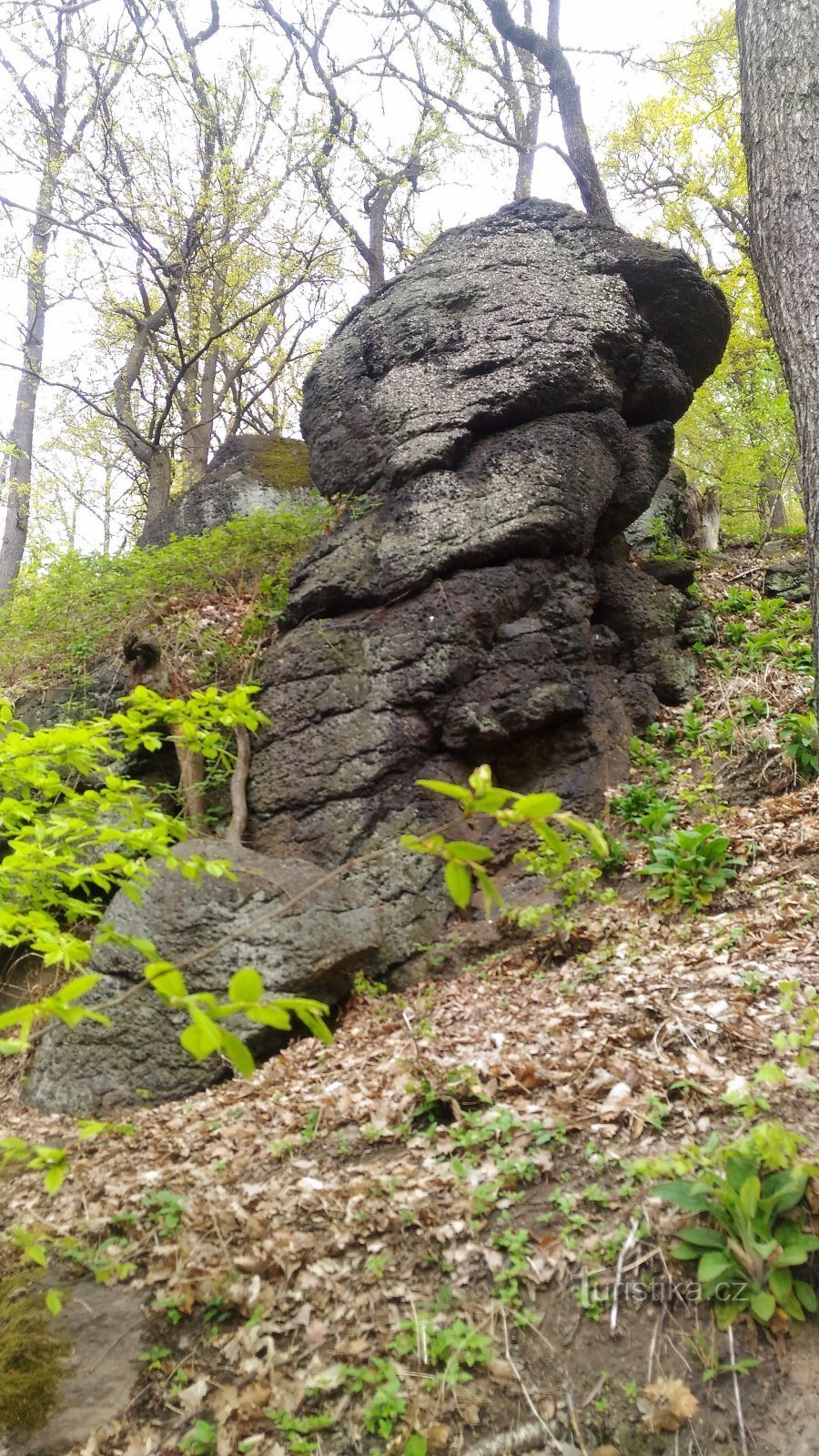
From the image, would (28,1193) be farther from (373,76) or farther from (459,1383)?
(373,76)

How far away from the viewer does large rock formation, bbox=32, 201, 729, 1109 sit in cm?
596

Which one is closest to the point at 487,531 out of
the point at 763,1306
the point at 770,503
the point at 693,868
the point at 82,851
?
the point at 693,868

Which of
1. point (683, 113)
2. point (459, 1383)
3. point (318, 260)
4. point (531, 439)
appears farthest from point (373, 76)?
point (459, 1383)

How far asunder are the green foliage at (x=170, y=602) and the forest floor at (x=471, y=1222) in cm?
395

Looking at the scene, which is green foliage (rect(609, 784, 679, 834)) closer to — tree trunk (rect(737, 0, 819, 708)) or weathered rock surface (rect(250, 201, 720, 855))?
weathered rock surface (rect(250, 201, 720, 855))

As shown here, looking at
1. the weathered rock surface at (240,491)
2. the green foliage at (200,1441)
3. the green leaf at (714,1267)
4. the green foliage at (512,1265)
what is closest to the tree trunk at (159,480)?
the weathered rock surface at (240,491)

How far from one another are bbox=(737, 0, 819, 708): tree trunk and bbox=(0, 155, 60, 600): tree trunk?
12017mm

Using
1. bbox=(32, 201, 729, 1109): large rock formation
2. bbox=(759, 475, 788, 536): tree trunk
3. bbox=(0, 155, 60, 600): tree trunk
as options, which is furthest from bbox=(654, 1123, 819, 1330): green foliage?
bbox=(0, 155, 60, 600): tree trunk

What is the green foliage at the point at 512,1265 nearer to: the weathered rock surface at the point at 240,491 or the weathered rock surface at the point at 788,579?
the weathered rock surface at the point at 788,579

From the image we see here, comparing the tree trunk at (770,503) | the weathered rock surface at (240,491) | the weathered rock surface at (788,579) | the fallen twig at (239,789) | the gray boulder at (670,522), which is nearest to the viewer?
the fallen twig at (239,789)

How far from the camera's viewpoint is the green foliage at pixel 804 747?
5.68 m

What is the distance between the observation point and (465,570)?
678 centimetres

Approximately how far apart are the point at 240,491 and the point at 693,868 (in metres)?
8.38

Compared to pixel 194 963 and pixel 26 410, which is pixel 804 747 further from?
pixel 26 410
